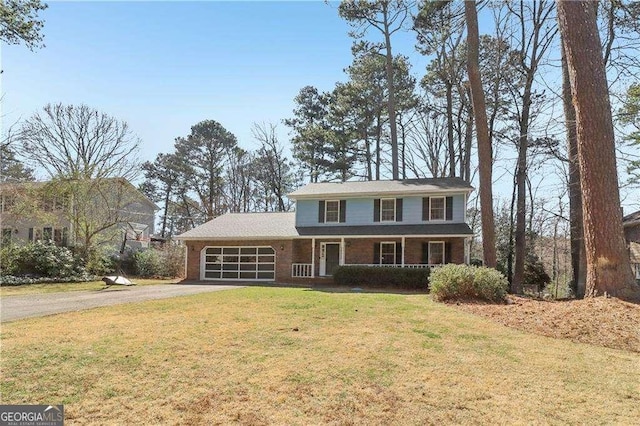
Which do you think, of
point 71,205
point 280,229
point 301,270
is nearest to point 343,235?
point 301,270

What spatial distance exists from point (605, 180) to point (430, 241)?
12598mm

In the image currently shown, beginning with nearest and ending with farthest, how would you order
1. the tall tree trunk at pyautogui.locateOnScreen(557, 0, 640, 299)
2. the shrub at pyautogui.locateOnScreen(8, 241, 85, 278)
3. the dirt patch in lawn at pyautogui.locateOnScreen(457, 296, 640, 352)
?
the dirt patch in lawn at pyautogui.locateOnScreen(457, 296, 640, 352) → the tall tree trunk at pyautogui.locateOnScreen(557, 0, 640, 299) → the shrub at pyautogui.locateOnScreen(8, 241, 85, 278)

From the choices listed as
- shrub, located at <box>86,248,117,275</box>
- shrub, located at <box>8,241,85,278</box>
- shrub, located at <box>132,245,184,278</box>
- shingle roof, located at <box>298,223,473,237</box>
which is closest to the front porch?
shingle roof, located at <box>298,223,473,237</box>

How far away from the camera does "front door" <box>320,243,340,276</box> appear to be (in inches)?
856

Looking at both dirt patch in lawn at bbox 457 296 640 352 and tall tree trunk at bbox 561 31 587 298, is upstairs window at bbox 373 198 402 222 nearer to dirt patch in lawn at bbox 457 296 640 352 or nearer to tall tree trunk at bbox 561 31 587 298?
tall tree trunk at bbox 561 31 587 298

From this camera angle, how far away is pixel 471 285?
1129 centimetres

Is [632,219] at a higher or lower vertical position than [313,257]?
higher

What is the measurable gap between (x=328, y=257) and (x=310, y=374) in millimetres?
17174

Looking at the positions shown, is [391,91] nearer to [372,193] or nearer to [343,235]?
[372,193]

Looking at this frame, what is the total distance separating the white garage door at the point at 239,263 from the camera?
73.4ft

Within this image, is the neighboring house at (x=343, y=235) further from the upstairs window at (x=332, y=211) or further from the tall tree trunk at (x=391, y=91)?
the tall tree trunk at (x=391, y=91)

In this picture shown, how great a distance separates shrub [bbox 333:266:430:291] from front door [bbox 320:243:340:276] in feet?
7.16

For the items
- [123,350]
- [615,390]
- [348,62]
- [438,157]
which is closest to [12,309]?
[123,350]

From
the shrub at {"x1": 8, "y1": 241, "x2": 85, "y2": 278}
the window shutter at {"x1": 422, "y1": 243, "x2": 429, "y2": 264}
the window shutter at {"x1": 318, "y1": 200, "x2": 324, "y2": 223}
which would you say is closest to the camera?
the shrub at {"x1": 8, "y1": 241, "x2": 85, "y2": 278}
